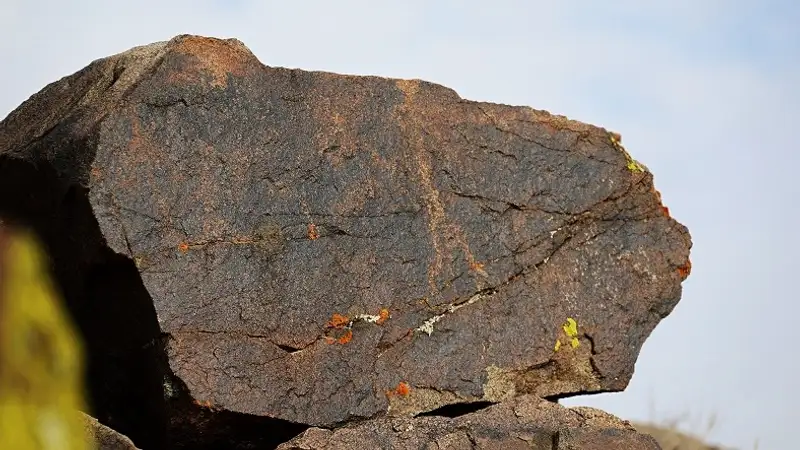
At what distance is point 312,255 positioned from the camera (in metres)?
5.28

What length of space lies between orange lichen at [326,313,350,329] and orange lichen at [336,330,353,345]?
4 centimetres

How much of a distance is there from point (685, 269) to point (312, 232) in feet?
6.90

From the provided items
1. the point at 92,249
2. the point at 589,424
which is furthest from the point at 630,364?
the point at 92,249

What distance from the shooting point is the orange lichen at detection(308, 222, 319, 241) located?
5289mm

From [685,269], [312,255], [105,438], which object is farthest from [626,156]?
[105,438]

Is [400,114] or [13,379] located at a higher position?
[400,114]

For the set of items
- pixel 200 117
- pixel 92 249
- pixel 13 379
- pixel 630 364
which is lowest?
pixel 13 379

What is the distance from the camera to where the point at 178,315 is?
16.5 feet

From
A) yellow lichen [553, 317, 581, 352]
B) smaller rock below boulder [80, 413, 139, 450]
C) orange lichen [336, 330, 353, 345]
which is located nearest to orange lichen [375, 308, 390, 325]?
orange lichen [336, 330, 353, 345]

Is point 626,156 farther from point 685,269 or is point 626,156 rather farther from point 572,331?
point 572,331

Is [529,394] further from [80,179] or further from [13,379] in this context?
[13,379]

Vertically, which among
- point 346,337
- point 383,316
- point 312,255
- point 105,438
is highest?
point 312,255

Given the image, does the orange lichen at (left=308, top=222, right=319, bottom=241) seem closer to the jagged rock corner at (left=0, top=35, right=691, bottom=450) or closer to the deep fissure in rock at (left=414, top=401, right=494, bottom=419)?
the jagged rock corner at (left=0, top=35, right=691, bottom=450)

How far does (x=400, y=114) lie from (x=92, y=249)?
5.17ft
